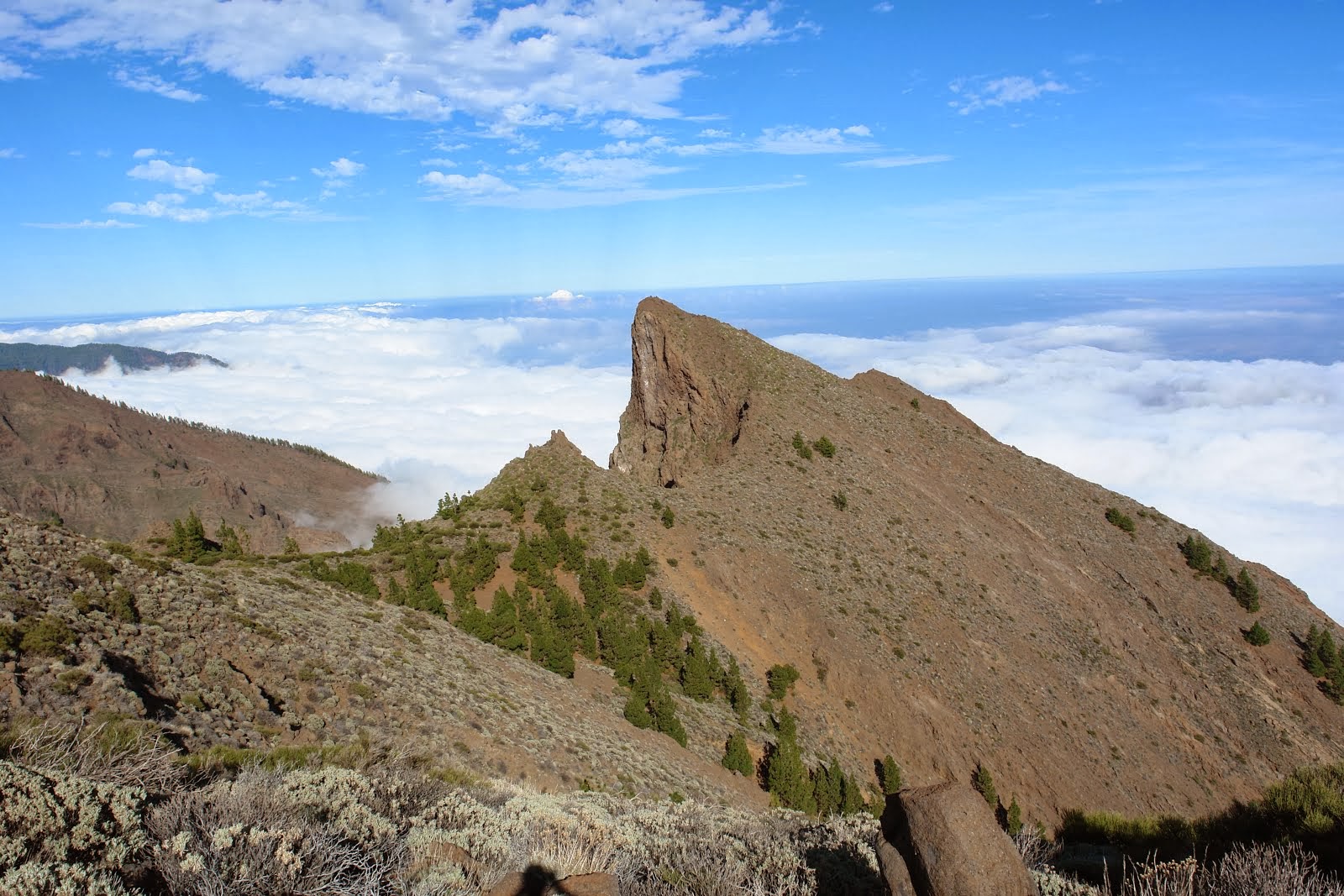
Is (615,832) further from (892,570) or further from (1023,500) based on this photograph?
→ (1023,500)

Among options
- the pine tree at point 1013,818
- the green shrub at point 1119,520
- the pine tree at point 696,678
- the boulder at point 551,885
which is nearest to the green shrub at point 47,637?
the boulder at point 551,885

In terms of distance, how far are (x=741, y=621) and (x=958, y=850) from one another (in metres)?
29.7

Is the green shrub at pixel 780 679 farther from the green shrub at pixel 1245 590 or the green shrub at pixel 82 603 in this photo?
the green shrub at pixel 1245 590

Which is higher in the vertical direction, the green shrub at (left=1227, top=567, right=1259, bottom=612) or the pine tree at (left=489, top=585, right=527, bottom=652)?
the pine tree at (left=489, top=585, right=527, bottom=652)

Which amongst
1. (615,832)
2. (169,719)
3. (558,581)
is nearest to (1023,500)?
(558,581)

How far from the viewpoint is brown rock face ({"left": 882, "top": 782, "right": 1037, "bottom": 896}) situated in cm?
747

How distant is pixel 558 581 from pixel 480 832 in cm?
2555

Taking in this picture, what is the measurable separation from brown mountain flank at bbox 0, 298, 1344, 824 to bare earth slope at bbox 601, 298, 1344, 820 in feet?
0.63

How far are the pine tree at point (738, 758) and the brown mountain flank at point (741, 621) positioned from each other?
66 centimetres

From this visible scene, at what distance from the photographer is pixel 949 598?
4172 centimetres

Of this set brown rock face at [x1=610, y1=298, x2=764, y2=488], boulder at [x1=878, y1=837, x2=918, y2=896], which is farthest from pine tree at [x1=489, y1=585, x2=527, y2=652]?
brown rock face at [x1=610, y1=298, x2=764, y2=488]

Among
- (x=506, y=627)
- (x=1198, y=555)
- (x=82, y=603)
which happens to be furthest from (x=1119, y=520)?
(x=82, y=603)

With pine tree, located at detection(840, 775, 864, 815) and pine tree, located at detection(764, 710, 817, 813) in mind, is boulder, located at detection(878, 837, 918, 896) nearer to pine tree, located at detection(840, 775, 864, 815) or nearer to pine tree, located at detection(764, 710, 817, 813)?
pine tree, located at detection(764, 710, 817, 813)

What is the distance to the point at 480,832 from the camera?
31.2 ft
